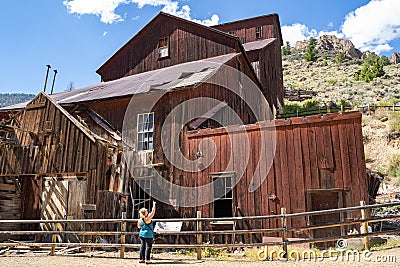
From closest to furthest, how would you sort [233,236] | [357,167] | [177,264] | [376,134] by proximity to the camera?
[177,264]
[357,167]
[233,236]
[376,134]

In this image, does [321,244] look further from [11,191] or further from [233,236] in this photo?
[11,191]

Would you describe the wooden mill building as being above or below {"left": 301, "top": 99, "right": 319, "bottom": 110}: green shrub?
below

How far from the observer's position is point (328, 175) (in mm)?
11070

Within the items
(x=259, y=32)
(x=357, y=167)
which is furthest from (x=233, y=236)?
(x=259, y=32)

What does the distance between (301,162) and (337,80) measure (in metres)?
45.5

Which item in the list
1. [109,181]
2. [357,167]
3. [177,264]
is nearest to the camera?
[177,264]

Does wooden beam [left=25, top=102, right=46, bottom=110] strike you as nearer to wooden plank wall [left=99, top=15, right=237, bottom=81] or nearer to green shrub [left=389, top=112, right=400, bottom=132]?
wooden plank wall [left=99, top=15, right=237, bottom=81]

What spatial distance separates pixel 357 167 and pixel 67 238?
32.7ft

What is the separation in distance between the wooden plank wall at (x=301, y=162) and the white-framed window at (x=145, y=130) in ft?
11.5

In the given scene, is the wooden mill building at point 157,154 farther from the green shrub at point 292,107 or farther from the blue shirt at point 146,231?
the green shrub at point 292,107

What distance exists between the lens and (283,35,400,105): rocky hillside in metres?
42.3

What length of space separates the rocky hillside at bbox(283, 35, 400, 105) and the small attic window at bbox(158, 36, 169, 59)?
25555 mm

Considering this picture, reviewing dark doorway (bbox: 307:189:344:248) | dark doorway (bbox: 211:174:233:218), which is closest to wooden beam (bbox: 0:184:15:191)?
dark doorway (bbox: 211:174:233:218)

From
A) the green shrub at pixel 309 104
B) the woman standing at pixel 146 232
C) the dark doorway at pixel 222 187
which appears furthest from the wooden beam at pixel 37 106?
the green shrub at pixel 309 104
